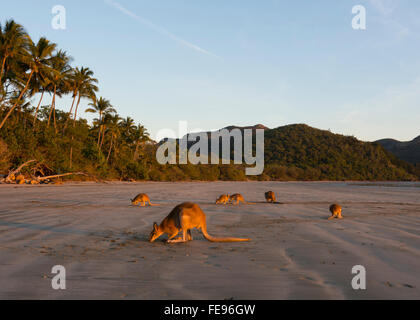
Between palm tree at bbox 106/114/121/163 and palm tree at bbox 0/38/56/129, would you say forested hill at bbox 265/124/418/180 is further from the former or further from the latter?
palm tree at bbox 0/38/56/129

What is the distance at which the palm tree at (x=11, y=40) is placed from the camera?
27.0 metres

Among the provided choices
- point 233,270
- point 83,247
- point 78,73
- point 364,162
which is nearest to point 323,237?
point 233,270

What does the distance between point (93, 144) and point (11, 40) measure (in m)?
17.8

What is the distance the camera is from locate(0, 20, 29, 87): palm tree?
2701cm

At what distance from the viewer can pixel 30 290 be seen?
2928mm

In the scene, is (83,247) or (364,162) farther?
(364,162)

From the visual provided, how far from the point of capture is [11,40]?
88.7 ft

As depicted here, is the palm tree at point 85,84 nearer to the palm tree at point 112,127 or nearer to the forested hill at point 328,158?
the palm tree at point 112,127

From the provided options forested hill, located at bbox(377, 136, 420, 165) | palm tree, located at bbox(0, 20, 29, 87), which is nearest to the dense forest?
palm tree, located at bbox(0, 20, 29, 87)

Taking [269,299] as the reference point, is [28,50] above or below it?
above

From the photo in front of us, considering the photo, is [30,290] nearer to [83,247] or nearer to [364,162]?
[83,247]

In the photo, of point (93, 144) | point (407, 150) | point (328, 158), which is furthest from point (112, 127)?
point (407, 150)

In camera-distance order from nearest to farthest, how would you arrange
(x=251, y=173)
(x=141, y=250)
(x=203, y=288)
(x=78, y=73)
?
1. (x=203, y=288)
2. (x=141, y=250)
3. (x=78, y=73)
4. (x=251, y=173)

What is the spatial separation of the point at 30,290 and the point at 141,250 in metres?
1.89
